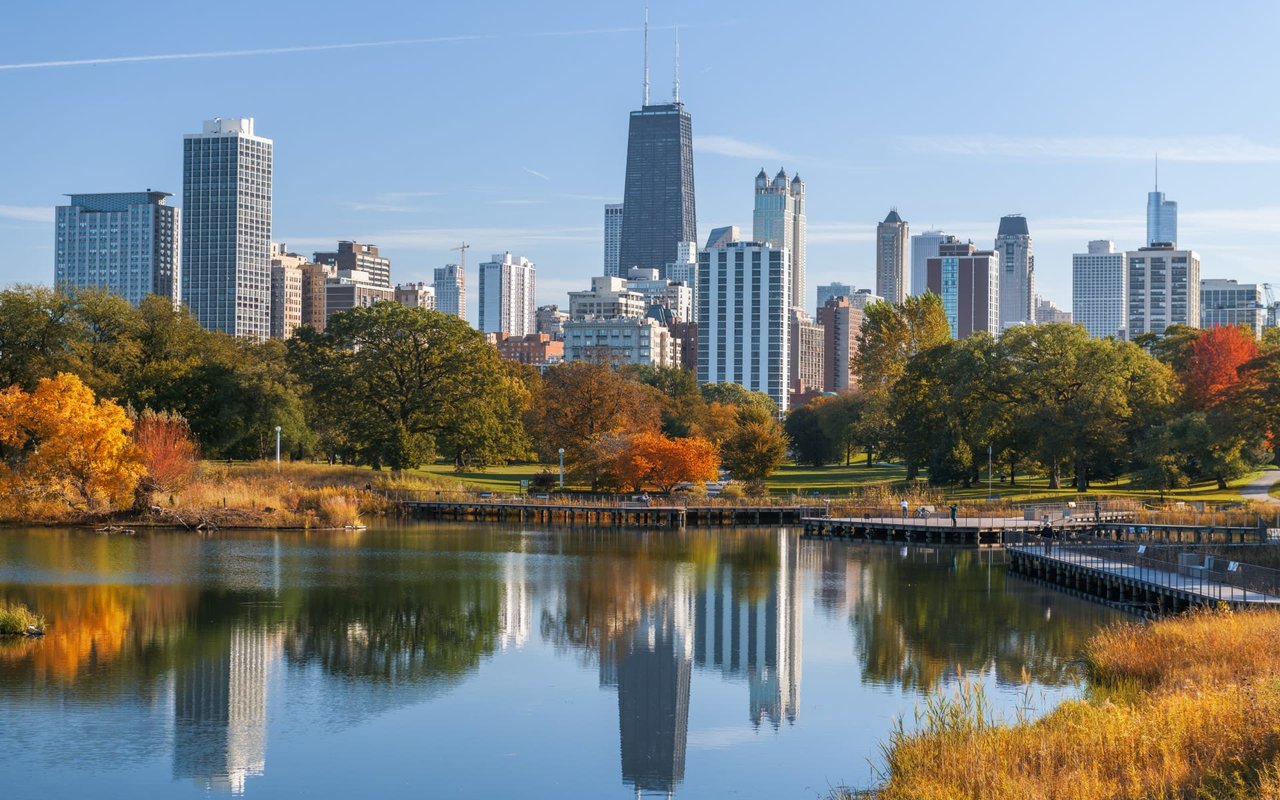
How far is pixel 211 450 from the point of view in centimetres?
7369

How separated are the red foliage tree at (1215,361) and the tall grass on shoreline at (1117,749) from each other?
55888 mm

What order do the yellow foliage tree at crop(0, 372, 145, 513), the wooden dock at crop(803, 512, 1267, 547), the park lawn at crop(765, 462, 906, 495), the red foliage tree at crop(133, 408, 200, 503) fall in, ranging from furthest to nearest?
1. the park lawn at crop(765, 462, 906, 495)
2. the red foliage tree at crop(133, 408, 200, 503)
3. the yellow foliage tree at crop(0, 372, 145, 513)
4. the wooden dock at crop(803, 512, 1267, 547)

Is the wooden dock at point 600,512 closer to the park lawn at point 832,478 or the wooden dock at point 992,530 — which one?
the wooden dock at point 992,530

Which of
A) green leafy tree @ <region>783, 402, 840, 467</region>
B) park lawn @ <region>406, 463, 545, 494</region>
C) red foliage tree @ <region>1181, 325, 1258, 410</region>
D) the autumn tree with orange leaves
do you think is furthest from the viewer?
green leafy tree @ <region>783, 402, 840, 467</region>

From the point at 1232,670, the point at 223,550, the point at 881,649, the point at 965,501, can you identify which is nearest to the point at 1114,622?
the point at 881,649

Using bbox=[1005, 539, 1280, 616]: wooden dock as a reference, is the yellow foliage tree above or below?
above

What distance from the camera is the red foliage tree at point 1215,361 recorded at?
76.6 meters

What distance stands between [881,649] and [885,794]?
1458 centimetres

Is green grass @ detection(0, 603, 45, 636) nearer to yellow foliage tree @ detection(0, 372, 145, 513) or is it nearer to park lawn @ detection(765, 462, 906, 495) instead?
yellow foliage tree @ detection(0, 372, 145, 513)

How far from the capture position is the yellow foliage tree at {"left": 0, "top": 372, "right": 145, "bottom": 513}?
58.1 meters

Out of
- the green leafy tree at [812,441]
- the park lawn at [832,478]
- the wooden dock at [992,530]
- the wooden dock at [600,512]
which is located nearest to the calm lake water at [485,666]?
the wooden dock at [992,530]

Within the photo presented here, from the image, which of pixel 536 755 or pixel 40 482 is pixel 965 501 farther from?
pixel 536 755

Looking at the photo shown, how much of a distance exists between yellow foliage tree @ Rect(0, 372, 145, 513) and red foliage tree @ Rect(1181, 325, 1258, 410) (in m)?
52.8

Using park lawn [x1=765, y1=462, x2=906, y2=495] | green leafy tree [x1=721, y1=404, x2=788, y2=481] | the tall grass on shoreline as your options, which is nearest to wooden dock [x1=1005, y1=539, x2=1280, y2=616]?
the tall grass on shoreline
